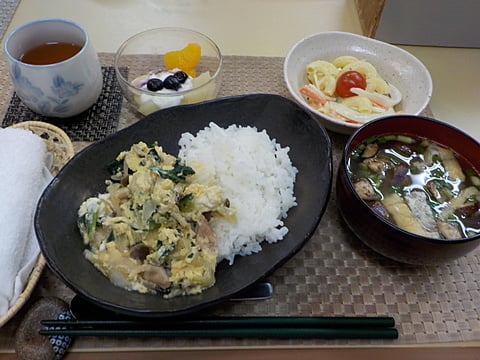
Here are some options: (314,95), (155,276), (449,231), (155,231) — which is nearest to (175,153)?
(155,231)

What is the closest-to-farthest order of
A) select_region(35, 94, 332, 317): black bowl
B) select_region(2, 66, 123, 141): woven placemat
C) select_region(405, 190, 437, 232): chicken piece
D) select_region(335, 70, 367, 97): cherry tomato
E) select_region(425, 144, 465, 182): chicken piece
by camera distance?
select_region(35, 94, 332, 317): black bowl, select_region(405, 190, 437, 232): chicken piece, select_region(425, 144, 465, 182): chicken piece, select_region(2, 66, 123, 141): woven placemat, select_region(335, 70, 367, 97): cherry tomato

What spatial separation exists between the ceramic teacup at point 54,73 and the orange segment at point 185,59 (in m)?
0.33

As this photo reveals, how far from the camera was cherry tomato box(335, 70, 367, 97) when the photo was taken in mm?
1753

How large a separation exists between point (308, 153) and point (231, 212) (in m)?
0.36

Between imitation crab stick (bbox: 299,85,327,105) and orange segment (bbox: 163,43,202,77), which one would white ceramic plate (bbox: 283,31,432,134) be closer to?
imitation crab stick (bbox: 299,85,327,105)

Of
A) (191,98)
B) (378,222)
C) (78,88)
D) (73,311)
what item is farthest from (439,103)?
(73,311)

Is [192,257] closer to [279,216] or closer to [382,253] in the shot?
[279,216]

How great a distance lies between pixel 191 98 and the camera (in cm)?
165

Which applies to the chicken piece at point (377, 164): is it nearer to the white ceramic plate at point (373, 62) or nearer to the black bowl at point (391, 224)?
the black bowl at point (391, 224)

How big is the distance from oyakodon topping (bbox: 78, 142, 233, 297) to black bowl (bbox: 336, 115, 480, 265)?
1.20ft

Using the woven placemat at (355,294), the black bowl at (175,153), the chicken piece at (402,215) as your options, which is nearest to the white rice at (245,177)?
the black bowl at (175,153)

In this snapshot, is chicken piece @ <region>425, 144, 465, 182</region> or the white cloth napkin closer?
the white cloth napkin

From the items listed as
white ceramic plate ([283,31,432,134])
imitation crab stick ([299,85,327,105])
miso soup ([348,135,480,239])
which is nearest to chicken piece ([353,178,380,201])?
miso soup ([348,135,480,239])

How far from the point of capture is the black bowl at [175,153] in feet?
3.56
